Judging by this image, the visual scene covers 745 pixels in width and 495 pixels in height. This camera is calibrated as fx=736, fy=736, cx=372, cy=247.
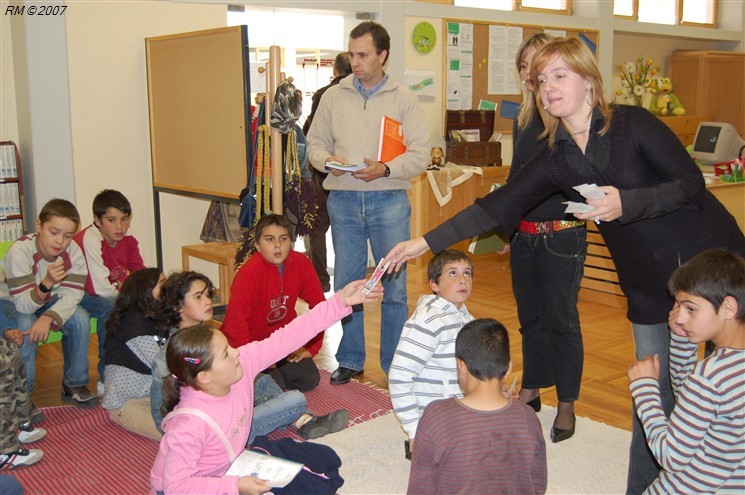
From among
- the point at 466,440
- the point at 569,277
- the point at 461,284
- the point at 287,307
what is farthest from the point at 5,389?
the point at 569,277

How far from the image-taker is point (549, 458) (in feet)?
8.95

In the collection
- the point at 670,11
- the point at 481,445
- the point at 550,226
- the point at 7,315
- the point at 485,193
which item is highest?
the point at 670,11

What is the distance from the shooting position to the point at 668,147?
75.8 inches

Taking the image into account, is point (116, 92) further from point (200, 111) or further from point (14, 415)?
point (14, 415)

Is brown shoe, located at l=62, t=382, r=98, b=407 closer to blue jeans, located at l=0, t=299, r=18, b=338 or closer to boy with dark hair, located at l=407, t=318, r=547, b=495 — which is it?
blue jeans, located at l=0, t=299, r=18, b=338

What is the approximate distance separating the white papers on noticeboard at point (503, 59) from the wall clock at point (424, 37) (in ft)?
2.35

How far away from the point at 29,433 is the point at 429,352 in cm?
173

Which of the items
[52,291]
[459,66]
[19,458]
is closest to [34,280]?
[52,291]

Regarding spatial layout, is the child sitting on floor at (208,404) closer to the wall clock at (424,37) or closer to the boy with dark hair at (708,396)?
the boy with dark hair at (708,396)

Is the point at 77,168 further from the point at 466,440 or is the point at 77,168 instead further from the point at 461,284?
the point at 466,440

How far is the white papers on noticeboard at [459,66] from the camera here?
658 centimetres

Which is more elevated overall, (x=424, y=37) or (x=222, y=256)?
(x=424, y=37)

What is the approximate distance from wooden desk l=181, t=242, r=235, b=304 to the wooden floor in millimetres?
742

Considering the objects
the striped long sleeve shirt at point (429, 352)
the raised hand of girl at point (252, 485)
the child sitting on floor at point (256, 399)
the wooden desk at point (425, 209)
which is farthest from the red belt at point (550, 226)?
the wooden desk at point (425, 209)
